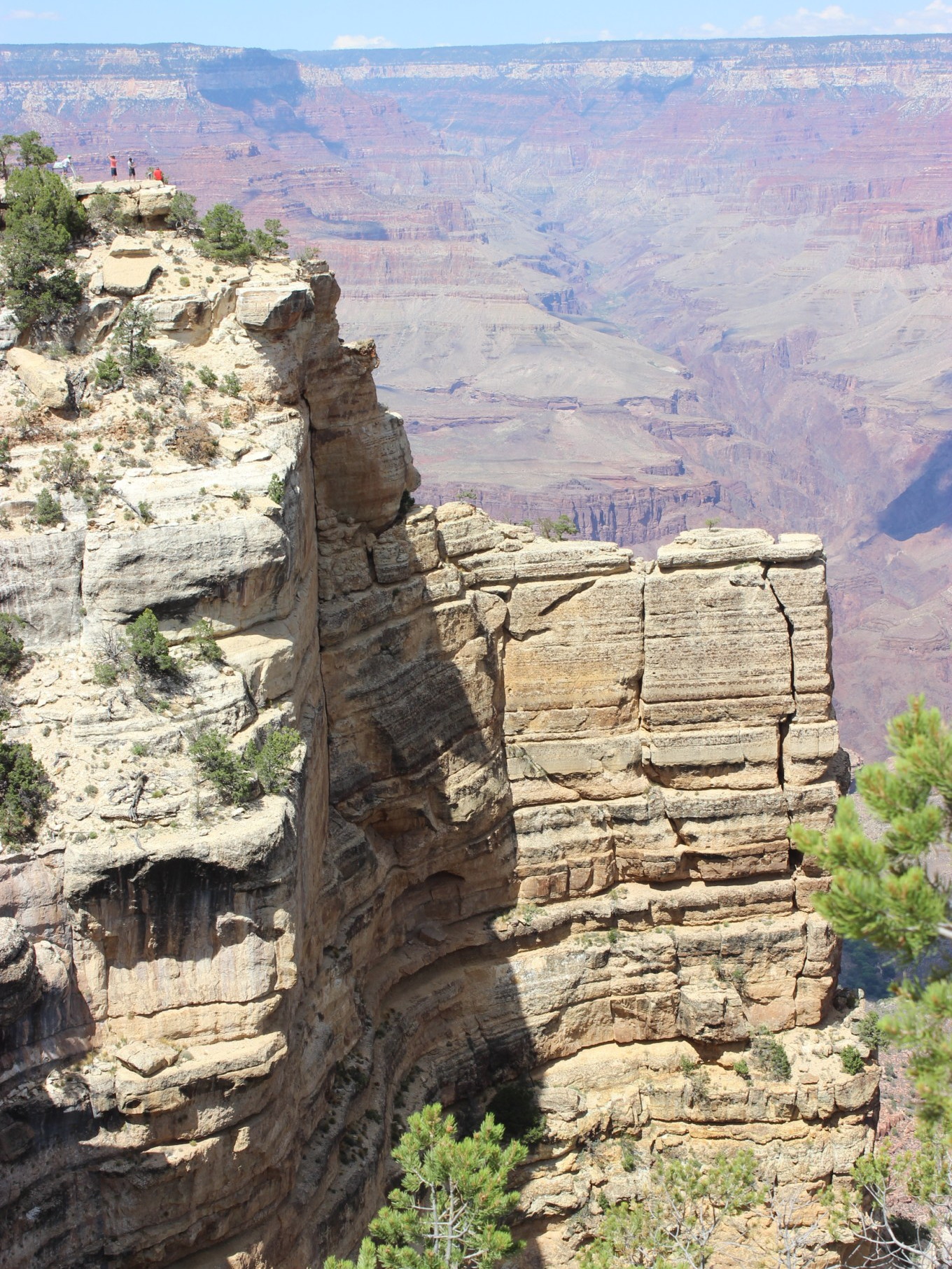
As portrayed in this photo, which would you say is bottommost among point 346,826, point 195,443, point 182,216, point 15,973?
point 15,973

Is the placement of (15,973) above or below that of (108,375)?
below

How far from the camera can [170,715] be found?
18984 millimetres

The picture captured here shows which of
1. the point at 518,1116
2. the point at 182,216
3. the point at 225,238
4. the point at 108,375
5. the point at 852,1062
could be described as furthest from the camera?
the point at 852,1062

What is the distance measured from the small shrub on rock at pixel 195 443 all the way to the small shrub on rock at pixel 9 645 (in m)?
4.34

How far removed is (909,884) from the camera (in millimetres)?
14977

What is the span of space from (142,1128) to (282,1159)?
11.1 ft

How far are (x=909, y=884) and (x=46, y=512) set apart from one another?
13640mm

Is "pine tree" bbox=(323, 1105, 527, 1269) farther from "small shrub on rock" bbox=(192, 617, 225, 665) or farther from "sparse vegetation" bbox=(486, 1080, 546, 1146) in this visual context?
"small shrub on rock" bbox=(192, 617, 225, 665)

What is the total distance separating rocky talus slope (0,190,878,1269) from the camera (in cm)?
1809

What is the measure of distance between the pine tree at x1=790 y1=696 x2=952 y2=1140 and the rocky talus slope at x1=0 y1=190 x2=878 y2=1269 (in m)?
7.78

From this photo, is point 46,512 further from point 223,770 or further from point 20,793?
point 223,770

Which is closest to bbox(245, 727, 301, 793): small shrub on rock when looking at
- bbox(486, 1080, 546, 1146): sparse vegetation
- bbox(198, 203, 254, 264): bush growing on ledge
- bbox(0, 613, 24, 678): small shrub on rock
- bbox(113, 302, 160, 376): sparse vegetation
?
bbox(0, 613, 24, 678): small shrub on rock

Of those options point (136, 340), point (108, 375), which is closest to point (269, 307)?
point (136, 340)

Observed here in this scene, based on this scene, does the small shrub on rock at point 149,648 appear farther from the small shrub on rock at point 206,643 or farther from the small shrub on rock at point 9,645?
the small shrub on rock at point 9,645
